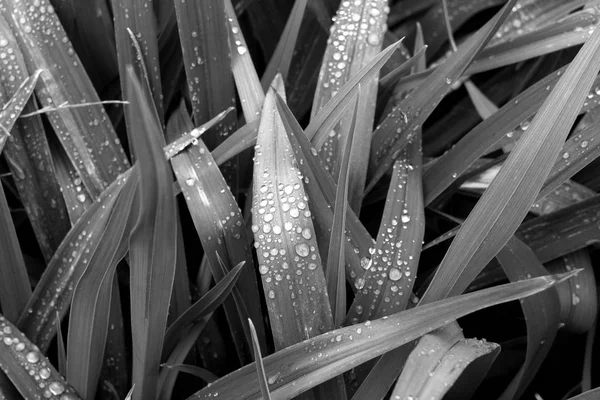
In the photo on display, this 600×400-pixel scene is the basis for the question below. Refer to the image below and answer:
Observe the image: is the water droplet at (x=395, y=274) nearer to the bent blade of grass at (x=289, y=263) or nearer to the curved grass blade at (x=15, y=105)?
the bent blade of grass at (x=289, y=263)

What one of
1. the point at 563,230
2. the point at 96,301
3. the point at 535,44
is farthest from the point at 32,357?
the point at 535,44

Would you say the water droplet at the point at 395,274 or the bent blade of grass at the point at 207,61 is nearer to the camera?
the water droplet at the point at 395,274

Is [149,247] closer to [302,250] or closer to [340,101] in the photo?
[302,250]

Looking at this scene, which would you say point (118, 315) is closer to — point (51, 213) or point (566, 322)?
point (51, 213)

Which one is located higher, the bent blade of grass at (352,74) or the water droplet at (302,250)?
the bent blade of grass at (352,74)

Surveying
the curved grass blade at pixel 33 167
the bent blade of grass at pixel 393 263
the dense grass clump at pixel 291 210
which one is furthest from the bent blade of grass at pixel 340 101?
the curved grass blade at pixel 33 167

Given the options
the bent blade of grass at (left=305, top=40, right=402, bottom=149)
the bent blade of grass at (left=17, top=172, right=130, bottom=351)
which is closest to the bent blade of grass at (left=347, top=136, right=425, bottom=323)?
the bent blade of grass at (left=305, top=40, right=402, bottom=149)

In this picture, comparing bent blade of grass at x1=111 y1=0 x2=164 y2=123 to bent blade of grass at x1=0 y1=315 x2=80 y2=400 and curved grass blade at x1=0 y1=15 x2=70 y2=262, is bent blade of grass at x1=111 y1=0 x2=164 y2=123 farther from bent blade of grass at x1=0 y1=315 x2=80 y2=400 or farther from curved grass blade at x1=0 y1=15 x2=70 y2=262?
bent blade of grass at x1=0 y1=315 x2=80 y2=400
